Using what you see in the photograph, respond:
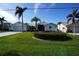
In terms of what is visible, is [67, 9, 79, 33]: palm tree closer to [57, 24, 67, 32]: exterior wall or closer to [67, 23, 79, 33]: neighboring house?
[67, 23, 79, 33]: neighboring house

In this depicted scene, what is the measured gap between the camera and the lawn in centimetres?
834

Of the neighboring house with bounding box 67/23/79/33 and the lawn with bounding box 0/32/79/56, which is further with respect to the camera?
the neighboring house with bounding box 67/23/79/33

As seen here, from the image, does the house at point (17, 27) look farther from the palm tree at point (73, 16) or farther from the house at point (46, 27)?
the palm tree at point (73, 16)

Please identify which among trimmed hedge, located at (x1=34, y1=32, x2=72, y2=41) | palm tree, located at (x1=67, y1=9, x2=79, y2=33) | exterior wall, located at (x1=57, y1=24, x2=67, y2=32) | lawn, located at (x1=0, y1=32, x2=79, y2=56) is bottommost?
lawn, located at (x1=0, y1=32, x2=79, y2=56)

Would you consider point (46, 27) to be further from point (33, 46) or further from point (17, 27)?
point (17, 27)

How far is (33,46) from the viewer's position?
27.8 feet

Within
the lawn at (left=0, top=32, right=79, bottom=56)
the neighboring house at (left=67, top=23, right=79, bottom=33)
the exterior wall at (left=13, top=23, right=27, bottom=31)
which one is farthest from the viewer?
the exterior wall at (left=13, top=23, right=27, bottom=31)

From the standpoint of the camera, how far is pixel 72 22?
27.8 ft

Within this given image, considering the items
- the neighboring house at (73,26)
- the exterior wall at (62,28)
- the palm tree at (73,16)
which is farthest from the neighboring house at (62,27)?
the palm tree at (73,16)

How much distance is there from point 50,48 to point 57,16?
0.93 meters

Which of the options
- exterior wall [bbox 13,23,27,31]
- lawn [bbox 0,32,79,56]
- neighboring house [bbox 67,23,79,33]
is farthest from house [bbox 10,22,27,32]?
neighboring house [bbox 67,23,79,33]

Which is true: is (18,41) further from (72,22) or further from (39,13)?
(72,22)

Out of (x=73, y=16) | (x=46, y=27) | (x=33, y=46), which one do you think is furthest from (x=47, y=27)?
(x=73, y=16)

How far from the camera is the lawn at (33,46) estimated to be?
8.34 meters
